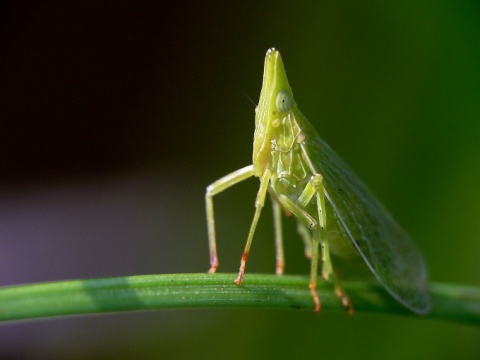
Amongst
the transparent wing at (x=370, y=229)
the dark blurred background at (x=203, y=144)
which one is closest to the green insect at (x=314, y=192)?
the transparent wing at (x=370, y=229)

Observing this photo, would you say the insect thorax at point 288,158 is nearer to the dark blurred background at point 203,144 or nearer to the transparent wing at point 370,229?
the transparent wing at point 370,229

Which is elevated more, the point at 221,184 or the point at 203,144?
the point at 203,144

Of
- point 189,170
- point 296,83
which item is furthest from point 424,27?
point 189,170

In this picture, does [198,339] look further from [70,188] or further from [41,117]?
[41,117]

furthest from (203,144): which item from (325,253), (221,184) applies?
(325,253)

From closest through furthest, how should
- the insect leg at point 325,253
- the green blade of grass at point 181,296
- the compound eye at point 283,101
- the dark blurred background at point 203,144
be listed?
the green blade of grass at point 181,296, the insect leg at point 325,253, the compound eye at point 283,101, the dark blurred background at point 203,144

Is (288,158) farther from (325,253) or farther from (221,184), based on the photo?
(325,253)
